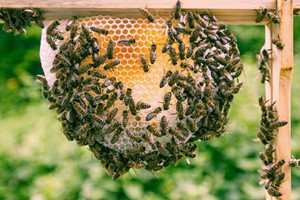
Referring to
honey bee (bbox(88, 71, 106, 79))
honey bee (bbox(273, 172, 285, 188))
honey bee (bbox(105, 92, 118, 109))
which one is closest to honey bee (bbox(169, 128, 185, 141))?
honey bee (bbox(105, 92, 118, 109))

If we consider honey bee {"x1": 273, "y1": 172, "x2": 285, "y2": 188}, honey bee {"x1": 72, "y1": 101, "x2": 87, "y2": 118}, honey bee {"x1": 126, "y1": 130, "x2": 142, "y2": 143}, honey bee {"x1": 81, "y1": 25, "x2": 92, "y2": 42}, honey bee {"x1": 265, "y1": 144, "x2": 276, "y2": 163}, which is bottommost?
honey bee {"x1": 273, "y1": 172, "x2": 285, "y2": 188}

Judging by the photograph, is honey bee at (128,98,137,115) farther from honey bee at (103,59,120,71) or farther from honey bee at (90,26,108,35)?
honey bee at (90,26,108,35)

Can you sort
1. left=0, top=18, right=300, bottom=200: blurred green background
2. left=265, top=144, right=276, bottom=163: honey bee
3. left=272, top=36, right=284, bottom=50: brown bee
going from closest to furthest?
left=272, top=36, right=284, bottom=50: brown bee → left=265, top=144, right=276, bottom=163: honey bee → left=0, top=18, right=300, bottom=200: blurred green background

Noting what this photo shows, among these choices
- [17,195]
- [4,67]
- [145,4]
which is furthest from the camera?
[4,67]

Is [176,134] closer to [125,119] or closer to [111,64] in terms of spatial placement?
[125,119]

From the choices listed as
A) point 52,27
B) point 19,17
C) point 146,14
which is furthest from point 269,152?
point 19,17

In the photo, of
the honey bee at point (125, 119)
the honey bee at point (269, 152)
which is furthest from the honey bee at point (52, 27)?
the honey bee at point (269, 152)

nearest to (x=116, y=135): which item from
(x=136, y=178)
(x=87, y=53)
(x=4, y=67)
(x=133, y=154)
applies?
(x=133, y=154)

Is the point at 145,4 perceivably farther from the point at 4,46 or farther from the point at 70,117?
the point at 4,46
